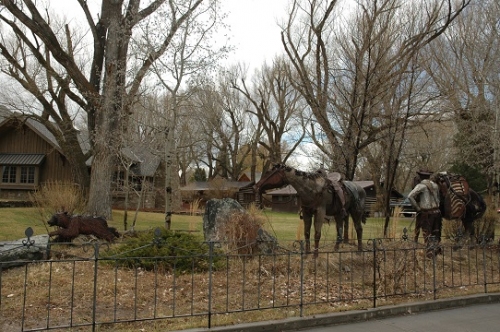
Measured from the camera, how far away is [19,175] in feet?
122

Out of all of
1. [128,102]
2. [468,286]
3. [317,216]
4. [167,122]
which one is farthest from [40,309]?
[128,102]

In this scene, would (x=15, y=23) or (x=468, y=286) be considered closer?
(x=468, y=286)

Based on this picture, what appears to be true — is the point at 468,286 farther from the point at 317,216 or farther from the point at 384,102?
the point at 384,102

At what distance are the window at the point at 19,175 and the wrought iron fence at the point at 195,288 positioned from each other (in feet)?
94.5

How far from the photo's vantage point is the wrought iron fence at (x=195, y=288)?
6449 millimetres

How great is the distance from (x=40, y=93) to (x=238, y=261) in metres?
21.4

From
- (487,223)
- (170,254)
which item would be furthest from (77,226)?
(487,223)

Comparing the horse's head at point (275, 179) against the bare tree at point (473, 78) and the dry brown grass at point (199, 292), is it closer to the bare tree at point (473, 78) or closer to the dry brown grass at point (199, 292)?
the dry brown grass at point (199, 292)

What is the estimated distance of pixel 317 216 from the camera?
10273 millimetres

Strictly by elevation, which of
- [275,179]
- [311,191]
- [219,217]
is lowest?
[219,217]

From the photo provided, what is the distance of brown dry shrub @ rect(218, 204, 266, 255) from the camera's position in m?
10.2

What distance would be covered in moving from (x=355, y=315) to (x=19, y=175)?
3573 cm

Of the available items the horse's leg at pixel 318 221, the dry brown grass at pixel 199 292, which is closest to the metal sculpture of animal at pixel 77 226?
the dry brown grass at pixel 199 292

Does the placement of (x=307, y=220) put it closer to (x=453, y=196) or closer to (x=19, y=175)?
(x=453, y=196)
